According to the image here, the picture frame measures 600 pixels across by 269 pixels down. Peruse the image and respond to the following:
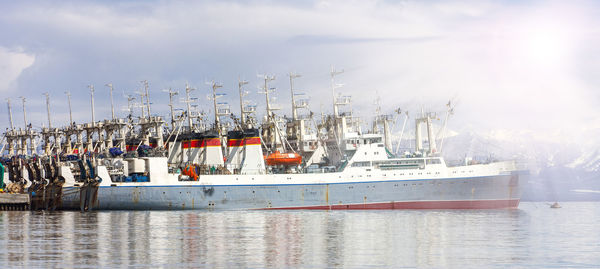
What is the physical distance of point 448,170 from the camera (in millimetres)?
66750

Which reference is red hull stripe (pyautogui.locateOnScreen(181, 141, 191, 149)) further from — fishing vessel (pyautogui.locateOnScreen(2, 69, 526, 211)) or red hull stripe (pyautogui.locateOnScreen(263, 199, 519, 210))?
red hull stripe (pyautogui.locateOnScreen(263, 199, 519, 210))

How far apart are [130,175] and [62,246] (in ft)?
104

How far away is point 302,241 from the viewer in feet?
125

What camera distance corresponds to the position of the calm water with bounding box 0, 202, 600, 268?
3100 centimetres

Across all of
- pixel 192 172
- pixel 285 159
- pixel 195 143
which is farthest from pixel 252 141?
pixel 192 172

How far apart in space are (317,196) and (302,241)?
1090 inches

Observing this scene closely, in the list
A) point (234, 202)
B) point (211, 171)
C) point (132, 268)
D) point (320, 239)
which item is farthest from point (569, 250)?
point (211, 171)

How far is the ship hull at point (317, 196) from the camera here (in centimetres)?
6412

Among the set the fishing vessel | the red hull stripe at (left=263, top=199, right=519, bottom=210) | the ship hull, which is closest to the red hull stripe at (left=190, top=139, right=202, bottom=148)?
the fishing vessel

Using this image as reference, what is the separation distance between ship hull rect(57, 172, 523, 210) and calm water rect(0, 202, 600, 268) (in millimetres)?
6992

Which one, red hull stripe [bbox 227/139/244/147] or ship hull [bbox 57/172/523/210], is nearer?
ship hull [bbox 57/172/523/210]

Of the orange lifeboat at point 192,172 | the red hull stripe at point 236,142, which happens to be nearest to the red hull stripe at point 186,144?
the red hull stripe at point 236,142

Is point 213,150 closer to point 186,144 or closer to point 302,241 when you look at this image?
point 186,144

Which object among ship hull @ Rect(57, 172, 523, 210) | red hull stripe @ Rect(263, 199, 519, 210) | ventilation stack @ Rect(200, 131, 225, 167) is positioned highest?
ventilation stack @ Rect(200, 131, 225, 167)
